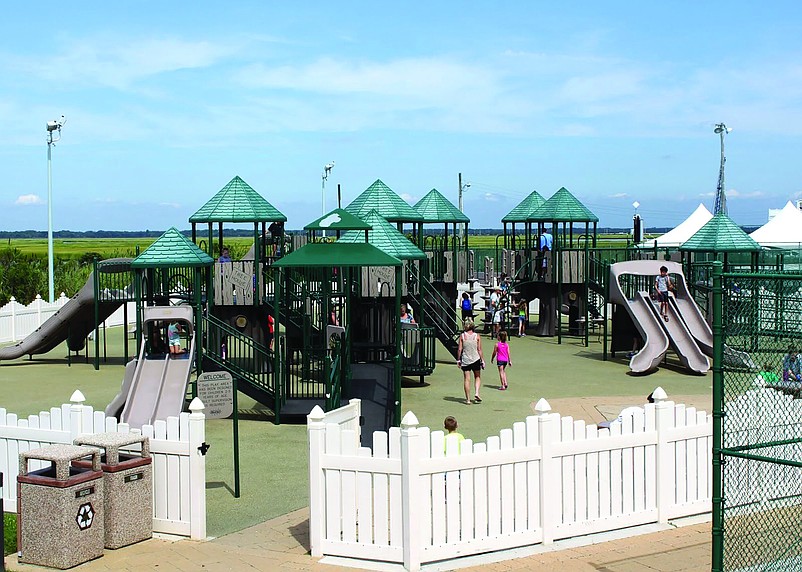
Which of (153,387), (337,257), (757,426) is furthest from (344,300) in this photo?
(757,426)

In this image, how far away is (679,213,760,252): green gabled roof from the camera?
2741 centimetres

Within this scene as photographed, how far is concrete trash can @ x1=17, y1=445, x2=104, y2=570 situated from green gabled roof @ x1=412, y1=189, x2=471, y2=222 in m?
26.0

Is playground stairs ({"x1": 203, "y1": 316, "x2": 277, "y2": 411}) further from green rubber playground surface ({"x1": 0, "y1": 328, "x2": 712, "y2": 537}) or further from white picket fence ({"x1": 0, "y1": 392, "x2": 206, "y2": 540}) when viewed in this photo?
white picket fence ({"x1": 0, "y1": 392, "x2": 206, "y2": 540})

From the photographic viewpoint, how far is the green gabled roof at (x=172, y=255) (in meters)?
19.2

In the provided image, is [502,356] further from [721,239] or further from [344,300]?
[721,239]

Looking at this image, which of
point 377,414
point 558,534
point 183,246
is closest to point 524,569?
point 558,534

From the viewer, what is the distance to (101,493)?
965 cm

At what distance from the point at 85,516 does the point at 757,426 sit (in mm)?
6003

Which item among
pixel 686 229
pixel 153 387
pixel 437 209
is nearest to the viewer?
pixel 153 387

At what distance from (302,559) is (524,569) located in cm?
202

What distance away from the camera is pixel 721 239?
27750mm

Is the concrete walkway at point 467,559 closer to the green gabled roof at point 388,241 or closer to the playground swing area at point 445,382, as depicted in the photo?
the playground swing area at point 445,382

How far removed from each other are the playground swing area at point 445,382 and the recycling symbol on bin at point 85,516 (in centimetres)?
107

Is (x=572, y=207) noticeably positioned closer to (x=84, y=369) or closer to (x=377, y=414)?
(x=84, y=369)
